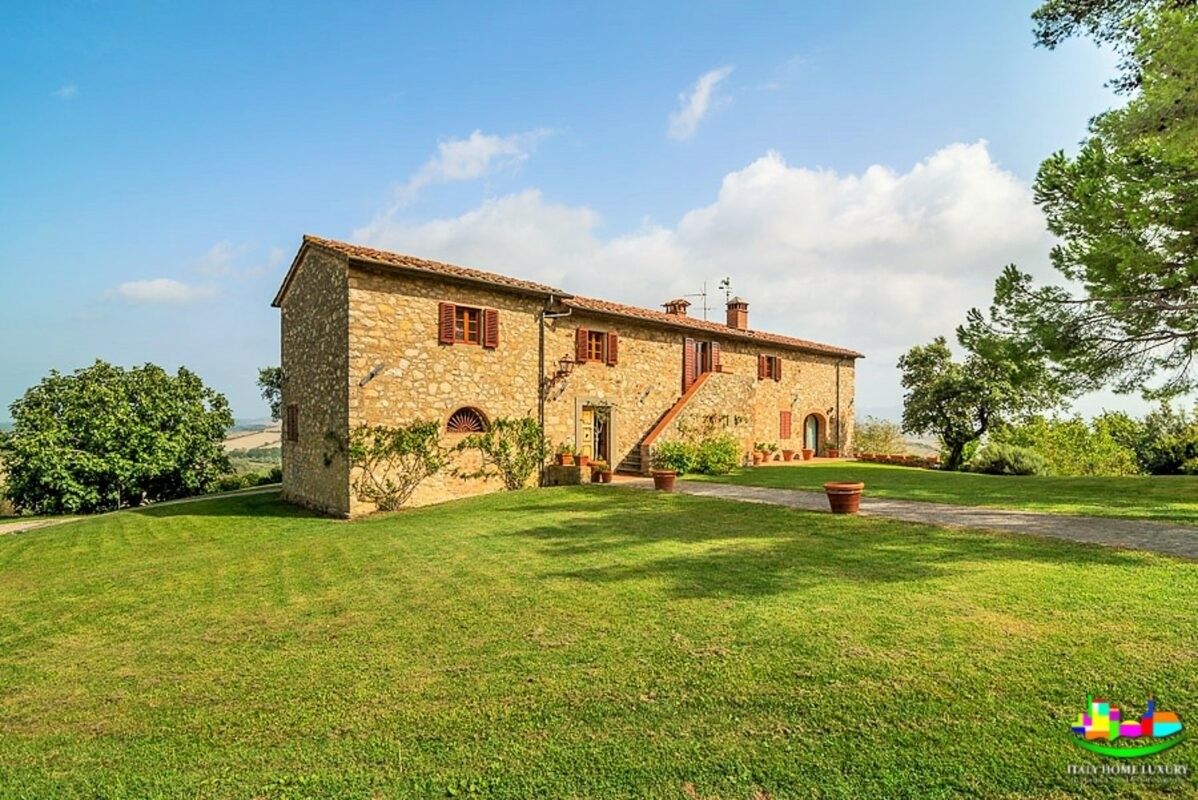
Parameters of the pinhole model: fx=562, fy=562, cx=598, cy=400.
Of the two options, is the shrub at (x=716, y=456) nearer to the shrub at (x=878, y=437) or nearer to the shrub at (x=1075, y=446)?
the shrub at (x=1075, y=446)

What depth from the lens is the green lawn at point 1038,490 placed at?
1000 cm

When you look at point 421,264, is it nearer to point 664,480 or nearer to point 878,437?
point 664,480

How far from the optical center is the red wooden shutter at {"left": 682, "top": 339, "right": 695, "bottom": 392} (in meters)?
20.5

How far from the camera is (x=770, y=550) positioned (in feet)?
24.7

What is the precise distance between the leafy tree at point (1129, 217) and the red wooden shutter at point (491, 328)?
38.6 ft

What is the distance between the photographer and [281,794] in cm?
310

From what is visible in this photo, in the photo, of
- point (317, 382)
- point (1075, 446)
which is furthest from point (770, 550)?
point (1075, 446)

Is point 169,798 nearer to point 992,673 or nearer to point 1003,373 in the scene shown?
point 992,673

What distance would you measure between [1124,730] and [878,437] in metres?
30.0

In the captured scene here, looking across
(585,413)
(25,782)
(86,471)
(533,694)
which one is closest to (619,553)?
(533,694)

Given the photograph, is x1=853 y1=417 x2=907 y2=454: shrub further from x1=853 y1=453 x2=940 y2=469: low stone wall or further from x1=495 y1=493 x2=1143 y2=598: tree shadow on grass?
x1=495 y1=493 x2=1143 y2=598: tree shadow on grass

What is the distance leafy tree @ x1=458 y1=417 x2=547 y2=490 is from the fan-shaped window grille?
0.59 ft

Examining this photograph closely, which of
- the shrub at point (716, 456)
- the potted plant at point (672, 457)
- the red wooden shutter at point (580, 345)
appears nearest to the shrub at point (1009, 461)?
the shrub at point (716, 456)

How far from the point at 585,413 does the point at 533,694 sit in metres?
14.1
